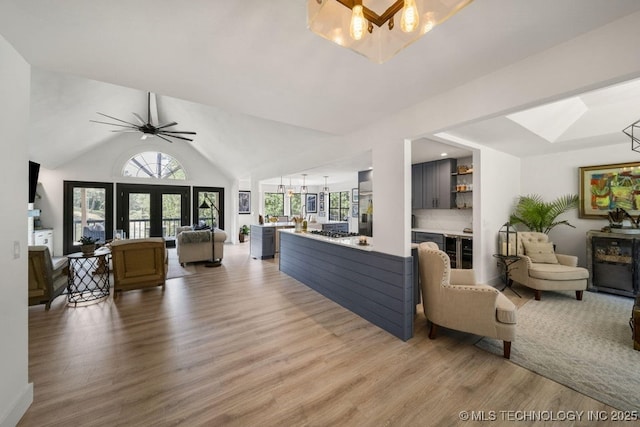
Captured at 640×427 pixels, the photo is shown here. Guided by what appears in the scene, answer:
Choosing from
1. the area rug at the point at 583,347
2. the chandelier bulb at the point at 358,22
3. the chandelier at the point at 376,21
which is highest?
the chandelier at the point at 376,21

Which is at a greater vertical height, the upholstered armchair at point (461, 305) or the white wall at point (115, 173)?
the white wall at point (115, 173)

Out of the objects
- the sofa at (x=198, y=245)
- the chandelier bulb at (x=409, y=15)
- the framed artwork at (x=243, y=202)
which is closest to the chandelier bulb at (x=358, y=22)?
the chandelier bulb at (x=409, y=15)

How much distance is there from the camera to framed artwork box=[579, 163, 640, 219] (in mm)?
3764

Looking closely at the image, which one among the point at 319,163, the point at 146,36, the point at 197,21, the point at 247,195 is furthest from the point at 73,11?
the point at 247,195

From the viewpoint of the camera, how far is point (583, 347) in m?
2.36

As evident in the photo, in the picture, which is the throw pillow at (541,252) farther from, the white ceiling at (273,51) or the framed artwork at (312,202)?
the framed artwork at (312,202)

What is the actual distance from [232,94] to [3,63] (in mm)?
1366

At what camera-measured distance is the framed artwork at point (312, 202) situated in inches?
451

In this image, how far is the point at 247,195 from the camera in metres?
10.4

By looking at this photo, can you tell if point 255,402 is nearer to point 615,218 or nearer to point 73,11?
point 73,11

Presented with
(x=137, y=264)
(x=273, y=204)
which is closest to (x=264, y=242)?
(x=137, y=264)

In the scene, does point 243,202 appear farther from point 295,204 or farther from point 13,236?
point 13,236

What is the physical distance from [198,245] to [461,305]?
223 inches

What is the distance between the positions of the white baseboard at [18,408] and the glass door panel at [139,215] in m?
7.26
